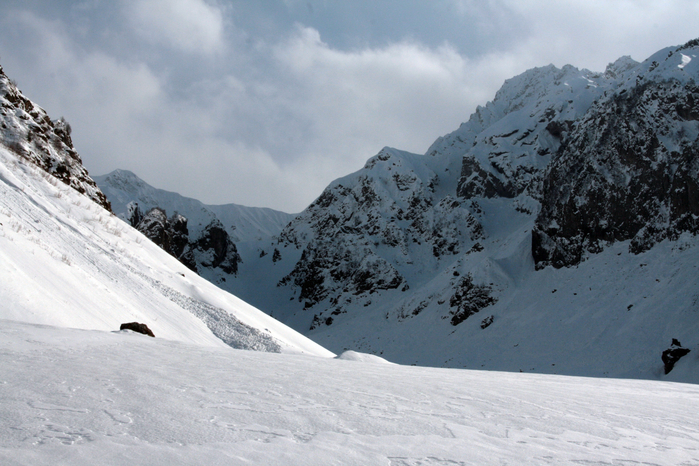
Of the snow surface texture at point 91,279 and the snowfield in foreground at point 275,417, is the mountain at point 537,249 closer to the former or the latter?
the snow surface texture at point 91,279

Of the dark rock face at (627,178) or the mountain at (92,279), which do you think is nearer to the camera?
the mountain at (92,279)

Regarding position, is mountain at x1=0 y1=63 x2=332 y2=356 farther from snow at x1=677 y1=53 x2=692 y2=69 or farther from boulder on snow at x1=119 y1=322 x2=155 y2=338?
snow at x1=677 y1=53 x2=692 y2=69

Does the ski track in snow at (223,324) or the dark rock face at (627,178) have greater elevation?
the dark rock face at (627,178)

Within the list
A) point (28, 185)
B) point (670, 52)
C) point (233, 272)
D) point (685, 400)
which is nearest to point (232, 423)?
point (685, 400)

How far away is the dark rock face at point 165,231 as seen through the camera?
63.3m

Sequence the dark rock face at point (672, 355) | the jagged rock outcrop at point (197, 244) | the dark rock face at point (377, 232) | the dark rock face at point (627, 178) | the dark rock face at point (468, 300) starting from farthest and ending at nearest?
the jagged rock outcrop at point (197, 244) < the dark rock face at point (377, 232) < the dark rock face at point (468, 300) < the dark rock face at point (627, 178) < the dark rock face at point (672, 355)

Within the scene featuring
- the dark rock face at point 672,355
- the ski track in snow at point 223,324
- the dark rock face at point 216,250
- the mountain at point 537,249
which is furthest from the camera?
the dark rock face at point 216,250

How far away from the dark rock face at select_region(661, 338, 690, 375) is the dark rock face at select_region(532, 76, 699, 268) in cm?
1319

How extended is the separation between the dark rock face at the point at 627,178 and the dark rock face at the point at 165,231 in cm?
4218

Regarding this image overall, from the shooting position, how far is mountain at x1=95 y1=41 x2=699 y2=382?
2814cm

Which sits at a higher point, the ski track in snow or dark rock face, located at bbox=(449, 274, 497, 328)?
dark rock face, located at bbox=(449, 274, 497, 328)

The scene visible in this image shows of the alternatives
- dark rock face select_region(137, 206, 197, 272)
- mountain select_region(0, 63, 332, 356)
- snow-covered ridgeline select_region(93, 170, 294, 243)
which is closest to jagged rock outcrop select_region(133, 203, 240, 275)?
dark rock face select_region(137, 206, 197, 272)

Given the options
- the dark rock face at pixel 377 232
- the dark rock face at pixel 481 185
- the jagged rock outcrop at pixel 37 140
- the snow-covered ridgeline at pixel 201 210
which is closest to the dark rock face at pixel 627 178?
the dark rock face at pixel 377 232

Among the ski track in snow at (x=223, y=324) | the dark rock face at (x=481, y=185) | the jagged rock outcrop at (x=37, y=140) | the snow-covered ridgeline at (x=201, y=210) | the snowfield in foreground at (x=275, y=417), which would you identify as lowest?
the ski track in snow at (x=223, y=324)
